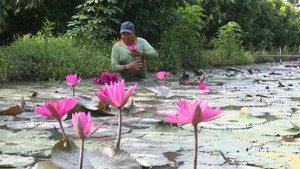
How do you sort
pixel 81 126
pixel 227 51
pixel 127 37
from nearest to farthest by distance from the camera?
pixel 81 126 → pixel 127 37 → pixel 227 51

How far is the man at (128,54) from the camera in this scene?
18.0ft

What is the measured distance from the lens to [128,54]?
5691 millimetres

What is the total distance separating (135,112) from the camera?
8.60 feet

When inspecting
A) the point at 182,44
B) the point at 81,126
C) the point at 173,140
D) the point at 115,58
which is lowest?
the point at 173,140

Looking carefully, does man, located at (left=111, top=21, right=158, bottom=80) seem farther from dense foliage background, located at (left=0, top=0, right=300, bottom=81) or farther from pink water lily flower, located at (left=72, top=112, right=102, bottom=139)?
pink water lily flower, located at (left=72, top=112, right=102, bottom=139)

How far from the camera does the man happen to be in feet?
18.0

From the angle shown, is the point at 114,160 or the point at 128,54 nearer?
the point at 114,160

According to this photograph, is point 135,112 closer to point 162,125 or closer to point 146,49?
point 162,125

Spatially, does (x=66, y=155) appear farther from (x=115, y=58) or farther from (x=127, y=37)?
(x=115, y=58)

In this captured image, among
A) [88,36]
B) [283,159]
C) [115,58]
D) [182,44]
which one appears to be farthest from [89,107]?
[182,44]

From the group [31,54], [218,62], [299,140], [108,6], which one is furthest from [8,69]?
[218,62]

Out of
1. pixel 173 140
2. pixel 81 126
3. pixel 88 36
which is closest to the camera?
pixel 81 126

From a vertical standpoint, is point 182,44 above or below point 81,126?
above

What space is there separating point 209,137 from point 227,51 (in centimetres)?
1292
